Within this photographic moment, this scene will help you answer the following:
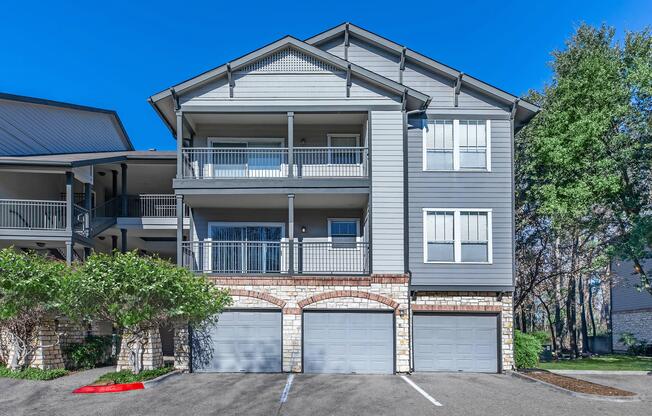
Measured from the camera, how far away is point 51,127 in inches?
938

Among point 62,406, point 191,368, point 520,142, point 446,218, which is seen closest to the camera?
point 62,406

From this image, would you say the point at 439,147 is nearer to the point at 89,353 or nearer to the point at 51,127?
the point at 89,353

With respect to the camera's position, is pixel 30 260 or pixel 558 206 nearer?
pixel 30 260

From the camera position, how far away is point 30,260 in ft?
44.9

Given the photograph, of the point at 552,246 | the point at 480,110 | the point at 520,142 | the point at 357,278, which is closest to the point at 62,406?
the point at 357,278

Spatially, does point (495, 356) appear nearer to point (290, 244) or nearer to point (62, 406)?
point (290, 244)

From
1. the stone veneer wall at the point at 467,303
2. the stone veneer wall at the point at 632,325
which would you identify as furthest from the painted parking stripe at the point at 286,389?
the stone veneer wall at the point at 632,325

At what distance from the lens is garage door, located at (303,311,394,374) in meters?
15.5

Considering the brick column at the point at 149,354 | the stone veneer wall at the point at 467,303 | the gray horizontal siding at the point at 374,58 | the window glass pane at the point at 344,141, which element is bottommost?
the brick column at the point at 149,354

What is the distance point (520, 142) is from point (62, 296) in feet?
60.2

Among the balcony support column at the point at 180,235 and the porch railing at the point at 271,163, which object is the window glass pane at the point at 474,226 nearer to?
the porch railing at the point at 271,163

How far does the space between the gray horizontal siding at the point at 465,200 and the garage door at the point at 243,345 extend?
4.53 meters

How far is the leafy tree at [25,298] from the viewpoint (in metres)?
13.2

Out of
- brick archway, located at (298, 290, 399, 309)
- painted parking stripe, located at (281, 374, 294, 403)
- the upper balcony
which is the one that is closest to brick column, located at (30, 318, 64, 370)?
the upper balcony
